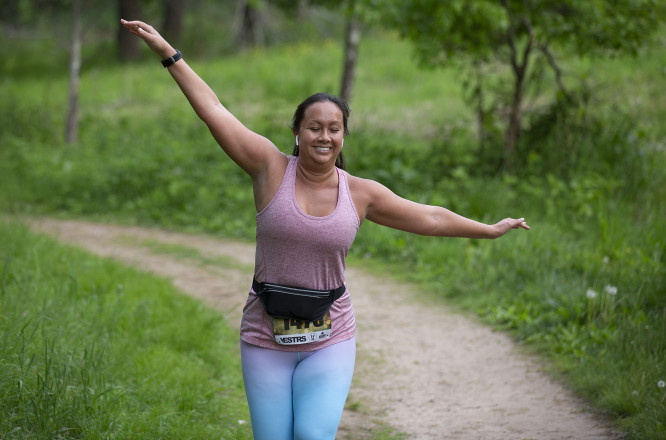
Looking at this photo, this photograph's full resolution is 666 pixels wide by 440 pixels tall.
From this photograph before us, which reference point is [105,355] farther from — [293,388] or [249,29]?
[249,29]

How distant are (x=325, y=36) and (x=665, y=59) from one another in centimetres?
1418

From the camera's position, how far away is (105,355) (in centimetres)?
506

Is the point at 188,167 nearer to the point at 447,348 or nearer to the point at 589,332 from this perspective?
the point at 447,348

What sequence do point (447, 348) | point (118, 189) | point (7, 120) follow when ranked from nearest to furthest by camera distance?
point (447, 348)
point (118, 189)
point (7, 120)

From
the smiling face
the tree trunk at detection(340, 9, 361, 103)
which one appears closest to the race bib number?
the smiling face

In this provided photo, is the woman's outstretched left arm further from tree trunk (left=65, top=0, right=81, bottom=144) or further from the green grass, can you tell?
tree trunk (left=65, top=0, right=81, bottom=144)

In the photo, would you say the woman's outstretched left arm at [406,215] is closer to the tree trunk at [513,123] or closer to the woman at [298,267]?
the woman at [298,267]

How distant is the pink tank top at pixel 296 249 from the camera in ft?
10.7

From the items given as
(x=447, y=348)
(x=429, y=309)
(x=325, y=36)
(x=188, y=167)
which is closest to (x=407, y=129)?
(x=188, y=167)

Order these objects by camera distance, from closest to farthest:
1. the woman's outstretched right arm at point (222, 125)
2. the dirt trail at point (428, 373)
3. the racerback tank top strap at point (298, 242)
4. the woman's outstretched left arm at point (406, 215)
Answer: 1. the racerback tank top strap at point (298, 242)
2. the woman's outstretched right arm at point (222, 125)
3. the woman's outstretched left arm at point (406, 215)
4. the dirt trail at point (428, 373)

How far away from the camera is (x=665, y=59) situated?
16047mm

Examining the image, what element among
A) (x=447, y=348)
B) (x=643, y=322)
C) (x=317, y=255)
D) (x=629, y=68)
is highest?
(x=629, y=68)

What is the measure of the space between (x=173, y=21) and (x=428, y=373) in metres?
22.4

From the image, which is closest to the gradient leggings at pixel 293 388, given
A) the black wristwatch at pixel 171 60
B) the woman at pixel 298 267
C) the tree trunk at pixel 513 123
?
the woman at pixel 298 267
